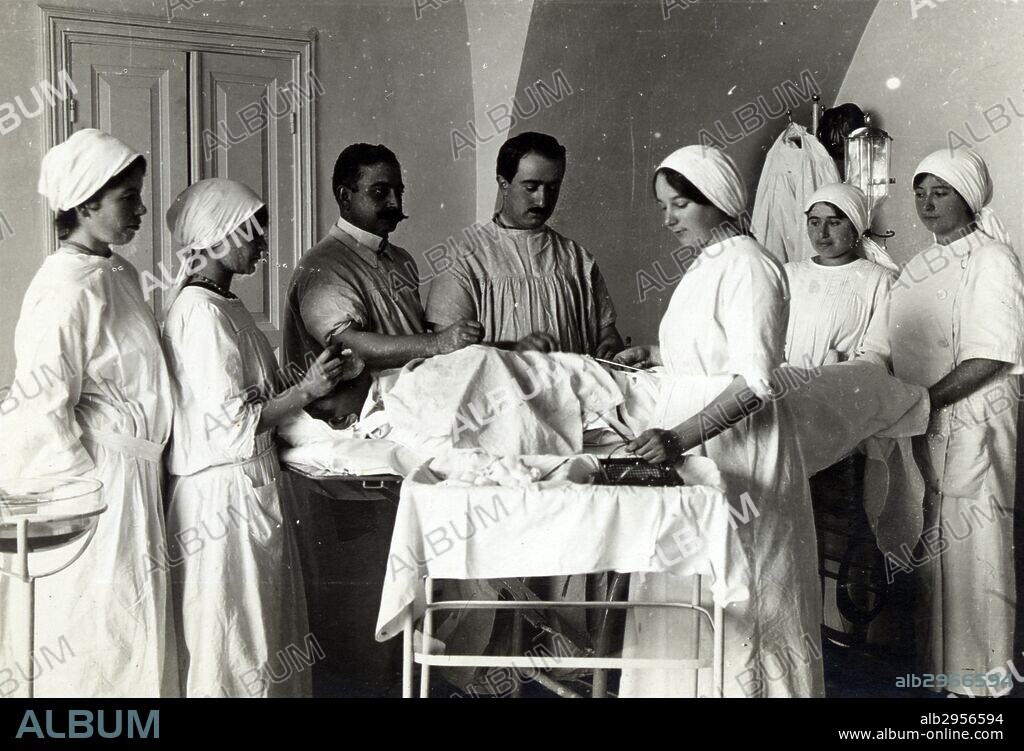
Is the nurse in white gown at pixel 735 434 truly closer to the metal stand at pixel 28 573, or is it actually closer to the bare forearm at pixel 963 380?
the bare forearm at pixel 963 380

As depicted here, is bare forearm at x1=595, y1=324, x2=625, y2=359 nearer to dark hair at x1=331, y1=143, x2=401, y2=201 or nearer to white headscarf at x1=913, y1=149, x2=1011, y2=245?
dark hair at x1=331, y1=143, x2=401, y2=201

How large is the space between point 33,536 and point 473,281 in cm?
172

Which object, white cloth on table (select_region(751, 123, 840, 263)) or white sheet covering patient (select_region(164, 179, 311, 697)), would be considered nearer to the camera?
white sheet covering patient (select_region(164, 179, 311, 697))

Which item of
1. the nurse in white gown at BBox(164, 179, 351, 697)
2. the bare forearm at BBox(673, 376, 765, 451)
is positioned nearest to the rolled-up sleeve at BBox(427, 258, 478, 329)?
the nurse in white gown at BBox(164, 179, 351, 697)

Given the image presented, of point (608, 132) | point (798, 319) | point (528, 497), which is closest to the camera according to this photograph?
point (528, 497)

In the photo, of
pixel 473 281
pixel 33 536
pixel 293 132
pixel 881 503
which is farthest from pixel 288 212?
pixel 881 503

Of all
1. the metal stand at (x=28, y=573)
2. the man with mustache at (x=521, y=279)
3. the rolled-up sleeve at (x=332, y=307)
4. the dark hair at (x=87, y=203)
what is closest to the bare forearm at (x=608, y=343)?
the man with mustache at (x=521, y=279)

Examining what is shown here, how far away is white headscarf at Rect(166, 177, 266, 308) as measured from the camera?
2.73 m

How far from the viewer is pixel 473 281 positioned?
358 cm

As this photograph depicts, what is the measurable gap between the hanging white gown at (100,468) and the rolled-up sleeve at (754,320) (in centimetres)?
157

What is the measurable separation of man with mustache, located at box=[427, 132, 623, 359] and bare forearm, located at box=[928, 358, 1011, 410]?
3.80ft

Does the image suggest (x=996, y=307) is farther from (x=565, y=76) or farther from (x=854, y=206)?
(x=565, y=76)
